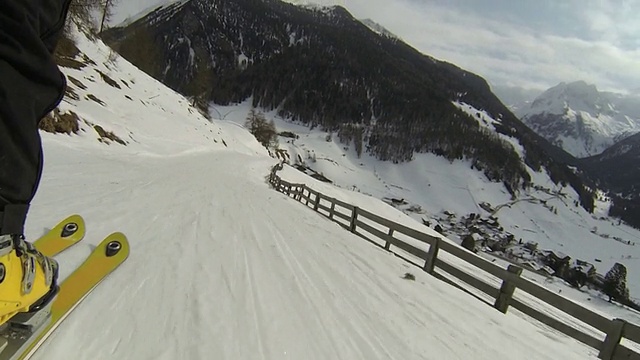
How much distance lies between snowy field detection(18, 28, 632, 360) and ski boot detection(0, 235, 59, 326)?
4.05ft

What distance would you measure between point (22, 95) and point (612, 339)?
7451mm

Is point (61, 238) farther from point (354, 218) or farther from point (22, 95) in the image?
point (354, 218)

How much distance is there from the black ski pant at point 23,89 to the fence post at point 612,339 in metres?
7.20

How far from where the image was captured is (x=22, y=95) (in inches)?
51.6

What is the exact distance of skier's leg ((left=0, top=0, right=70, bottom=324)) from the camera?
1234 millimetres

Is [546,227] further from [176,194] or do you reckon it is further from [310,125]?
[176,194]

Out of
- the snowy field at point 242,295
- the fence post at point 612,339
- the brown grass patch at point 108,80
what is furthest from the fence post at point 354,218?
the brown grass patch at point 108,80

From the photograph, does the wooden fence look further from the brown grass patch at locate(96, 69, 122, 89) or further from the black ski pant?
the brown grass patch at locate(96, 69, 122, 89)

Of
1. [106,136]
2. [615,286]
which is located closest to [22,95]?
[106,136]

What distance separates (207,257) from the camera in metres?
6.10

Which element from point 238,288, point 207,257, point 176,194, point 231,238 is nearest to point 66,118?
point 176,194

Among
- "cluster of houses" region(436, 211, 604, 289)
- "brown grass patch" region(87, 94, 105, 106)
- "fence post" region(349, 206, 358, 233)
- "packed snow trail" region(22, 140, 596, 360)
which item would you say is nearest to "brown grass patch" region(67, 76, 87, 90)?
"brown grass patch" region(87, 94, 105, 106)

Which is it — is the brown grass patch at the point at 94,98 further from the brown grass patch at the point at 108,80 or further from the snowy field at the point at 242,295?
the snowy field at the point at 242,295

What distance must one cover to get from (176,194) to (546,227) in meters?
164
